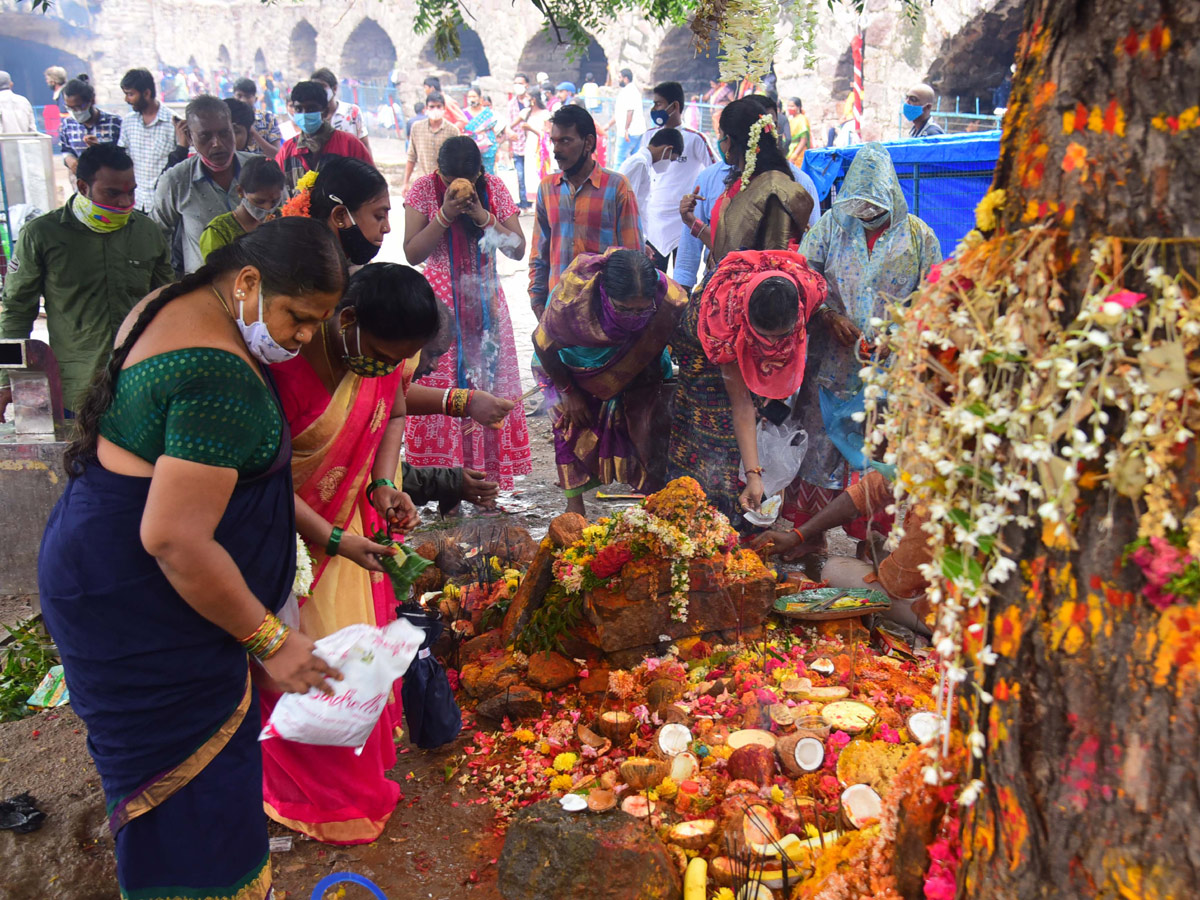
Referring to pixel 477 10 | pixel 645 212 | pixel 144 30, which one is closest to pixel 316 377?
pixel 645 212

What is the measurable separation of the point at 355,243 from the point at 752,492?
2147 millimetres

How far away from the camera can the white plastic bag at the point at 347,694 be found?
219 cm

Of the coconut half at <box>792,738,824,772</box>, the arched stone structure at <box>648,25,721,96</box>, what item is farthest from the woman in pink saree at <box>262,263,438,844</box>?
the arched stone structure at <box>648,25,721,96</box>

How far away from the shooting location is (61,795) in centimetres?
327

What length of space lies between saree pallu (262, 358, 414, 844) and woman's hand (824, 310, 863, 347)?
2691mm

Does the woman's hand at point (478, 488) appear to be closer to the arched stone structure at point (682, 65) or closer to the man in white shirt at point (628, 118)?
the man in white shirt at point (628, 118)

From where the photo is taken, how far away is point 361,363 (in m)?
2.66

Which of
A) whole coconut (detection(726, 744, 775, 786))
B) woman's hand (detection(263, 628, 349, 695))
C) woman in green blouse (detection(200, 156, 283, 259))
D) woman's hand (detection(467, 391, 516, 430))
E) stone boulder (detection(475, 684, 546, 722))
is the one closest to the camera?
woman's hand (detection(263, 628, 349, 695))

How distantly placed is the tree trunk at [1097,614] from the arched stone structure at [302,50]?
35.4 m

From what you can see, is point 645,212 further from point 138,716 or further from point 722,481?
point 138,716

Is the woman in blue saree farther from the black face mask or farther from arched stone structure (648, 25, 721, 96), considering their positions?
arched stone structure (648, 25, 721, 96)

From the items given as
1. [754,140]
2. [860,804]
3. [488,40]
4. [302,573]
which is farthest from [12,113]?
[488,40]

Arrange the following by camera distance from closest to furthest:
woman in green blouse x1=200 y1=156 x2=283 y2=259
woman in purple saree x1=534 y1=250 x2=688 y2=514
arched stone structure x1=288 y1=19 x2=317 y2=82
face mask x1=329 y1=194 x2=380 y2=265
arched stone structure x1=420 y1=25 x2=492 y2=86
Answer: face mask x1=329 y1=194 x2=380 y2=265
woman in purple saree x1=534 y1=250 x2=688 y2=514
woman in green blouse x1=200 y1=156 x2=283 y2=259
arched stone structure x1=420 y1=25 x2=492 y2=86
arched stone structure x1=288 y1=19 x2=317 y2=82

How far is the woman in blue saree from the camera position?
1.92m
